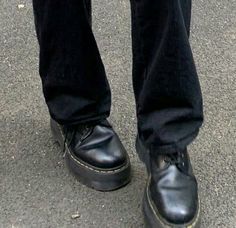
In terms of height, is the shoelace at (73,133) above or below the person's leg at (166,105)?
below

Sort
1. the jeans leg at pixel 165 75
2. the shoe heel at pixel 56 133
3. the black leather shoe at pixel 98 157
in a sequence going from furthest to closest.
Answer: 1. the shoe heel at pixel 56 133
2. the black leather shoe at pixel 98 157
3. the jeans leg at pixel 165 75

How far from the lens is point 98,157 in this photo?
1.58 meters

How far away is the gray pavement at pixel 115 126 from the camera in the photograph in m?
1.53

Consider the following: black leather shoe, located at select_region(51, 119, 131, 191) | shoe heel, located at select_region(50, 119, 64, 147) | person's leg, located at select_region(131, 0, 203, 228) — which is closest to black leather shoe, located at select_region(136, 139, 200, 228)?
person's leg, located at select_region(131, 0, 203, 228)

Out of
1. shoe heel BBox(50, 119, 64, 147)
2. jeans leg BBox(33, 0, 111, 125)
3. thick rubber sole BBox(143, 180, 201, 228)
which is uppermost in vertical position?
jeans leg BBox(33, 0, 111, 125)

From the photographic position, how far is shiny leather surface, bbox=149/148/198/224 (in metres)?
1.40

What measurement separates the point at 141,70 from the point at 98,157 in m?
0.28

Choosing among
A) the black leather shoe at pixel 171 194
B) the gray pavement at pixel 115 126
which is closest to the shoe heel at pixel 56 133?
the gray pavement at pixel 115 126

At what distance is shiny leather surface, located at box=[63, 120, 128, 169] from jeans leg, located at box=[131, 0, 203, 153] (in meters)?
0.15

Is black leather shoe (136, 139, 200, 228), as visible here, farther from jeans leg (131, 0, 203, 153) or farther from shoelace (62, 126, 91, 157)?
shoelace (62, 126, 91, 157)


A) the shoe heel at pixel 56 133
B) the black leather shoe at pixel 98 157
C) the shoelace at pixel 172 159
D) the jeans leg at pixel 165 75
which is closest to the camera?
the jeans leg at pixel 165 75

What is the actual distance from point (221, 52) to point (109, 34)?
1.34 ft

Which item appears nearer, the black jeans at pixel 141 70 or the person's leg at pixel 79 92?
the black jeans at pixel 141 70

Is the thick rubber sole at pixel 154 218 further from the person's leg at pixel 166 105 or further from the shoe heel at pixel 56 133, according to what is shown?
the shoe heel at pixel 56 133
